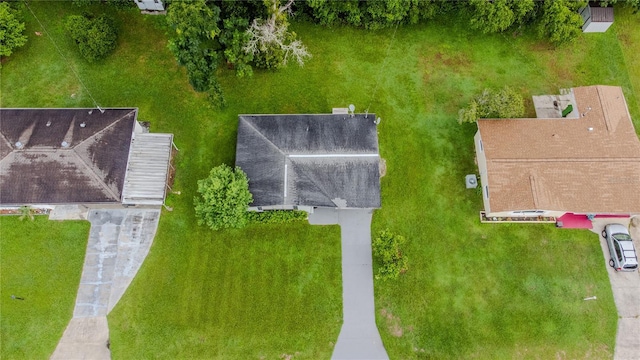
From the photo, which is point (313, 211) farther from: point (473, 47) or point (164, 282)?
point (473, 47)

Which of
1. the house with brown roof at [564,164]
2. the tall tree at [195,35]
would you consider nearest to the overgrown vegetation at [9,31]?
the tall tree at [195,35]

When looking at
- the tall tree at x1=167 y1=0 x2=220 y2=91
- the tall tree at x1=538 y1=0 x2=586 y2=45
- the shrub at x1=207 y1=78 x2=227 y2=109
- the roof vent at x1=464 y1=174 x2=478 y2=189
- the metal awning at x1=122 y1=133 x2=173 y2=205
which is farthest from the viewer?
the tall tree at x1=538 y1=0 x2=586 y2=45

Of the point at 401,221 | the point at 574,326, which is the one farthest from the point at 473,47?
the point at 574,326

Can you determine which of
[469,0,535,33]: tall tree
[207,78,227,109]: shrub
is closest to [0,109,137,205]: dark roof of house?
[207,78,227,109]: shrub

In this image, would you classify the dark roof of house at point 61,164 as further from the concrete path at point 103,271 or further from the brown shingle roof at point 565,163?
the brown shingle roof at point 565,163

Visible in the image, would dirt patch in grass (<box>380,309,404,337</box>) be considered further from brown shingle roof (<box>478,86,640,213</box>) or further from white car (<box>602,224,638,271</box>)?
white car (<box>602,224,638,271</box>)

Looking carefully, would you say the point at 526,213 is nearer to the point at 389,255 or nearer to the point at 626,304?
the point at 626,304

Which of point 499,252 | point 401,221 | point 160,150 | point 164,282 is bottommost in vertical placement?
point 164,282
